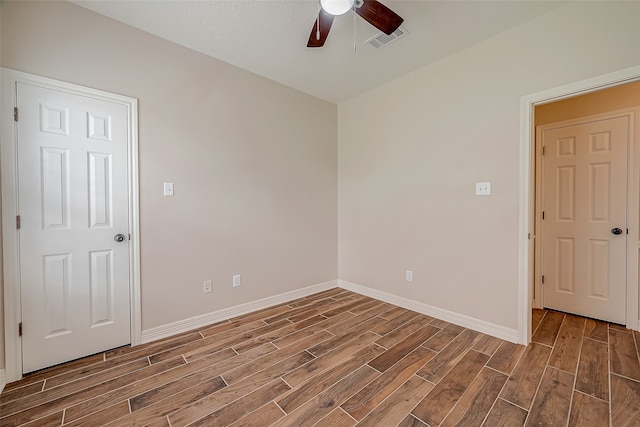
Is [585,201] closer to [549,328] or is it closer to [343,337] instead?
[549,328]

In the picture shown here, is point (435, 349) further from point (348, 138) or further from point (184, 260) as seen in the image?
point (348, 138)

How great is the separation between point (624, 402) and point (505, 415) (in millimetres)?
759

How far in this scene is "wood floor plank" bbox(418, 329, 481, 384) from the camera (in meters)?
1.88

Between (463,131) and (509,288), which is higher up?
(463,131)

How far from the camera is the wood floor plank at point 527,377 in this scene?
5.40ft

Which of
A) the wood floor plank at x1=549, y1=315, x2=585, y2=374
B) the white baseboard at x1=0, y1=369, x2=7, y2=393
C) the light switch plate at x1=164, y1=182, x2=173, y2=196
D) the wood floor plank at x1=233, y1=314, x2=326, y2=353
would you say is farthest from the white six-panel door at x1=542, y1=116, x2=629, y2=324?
the white baseboard at x1=0, y1=369, x2=7, y2=393

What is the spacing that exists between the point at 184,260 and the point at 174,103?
148 cm

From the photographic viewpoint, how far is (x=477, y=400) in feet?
5.35

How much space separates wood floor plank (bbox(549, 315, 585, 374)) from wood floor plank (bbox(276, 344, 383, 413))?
52.0 inches

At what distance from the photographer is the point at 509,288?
235cm

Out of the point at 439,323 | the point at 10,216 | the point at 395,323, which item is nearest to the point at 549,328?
the point at 439,323

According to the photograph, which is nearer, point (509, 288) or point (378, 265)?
point (509, 288)

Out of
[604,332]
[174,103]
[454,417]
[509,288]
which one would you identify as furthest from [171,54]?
[604,332]

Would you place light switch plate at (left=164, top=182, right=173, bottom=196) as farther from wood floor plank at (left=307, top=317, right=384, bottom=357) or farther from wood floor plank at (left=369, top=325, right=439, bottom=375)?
wood floor plank at (left=369, top=325, right=439, bottom=375)
